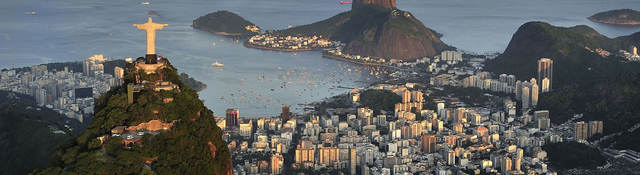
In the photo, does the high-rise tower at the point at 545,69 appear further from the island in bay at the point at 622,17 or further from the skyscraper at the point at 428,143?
the island in bay at the point at 622,17

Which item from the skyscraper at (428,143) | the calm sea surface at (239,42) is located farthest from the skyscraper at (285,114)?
the skyscraper at (428,143)

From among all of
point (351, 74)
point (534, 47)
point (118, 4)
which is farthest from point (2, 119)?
point (118, 4)

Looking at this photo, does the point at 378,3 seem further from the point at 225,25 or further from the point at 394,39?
the point at 225,25

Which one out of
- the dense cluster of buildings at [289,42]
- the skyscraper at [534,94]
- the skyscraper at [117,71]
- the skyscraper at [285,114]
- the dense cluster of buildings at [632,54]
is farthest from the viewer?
the dense cluster of buildings at [289,42]

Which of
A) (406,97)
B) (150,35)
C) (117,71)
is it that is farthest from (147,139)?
(117,71)

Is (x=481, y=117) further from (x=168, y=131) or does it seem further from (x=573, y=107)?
(x=168, y=131)

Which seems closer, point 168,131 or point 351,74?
point 168,131

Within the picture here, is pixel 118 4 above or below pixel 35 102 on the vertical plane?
above
